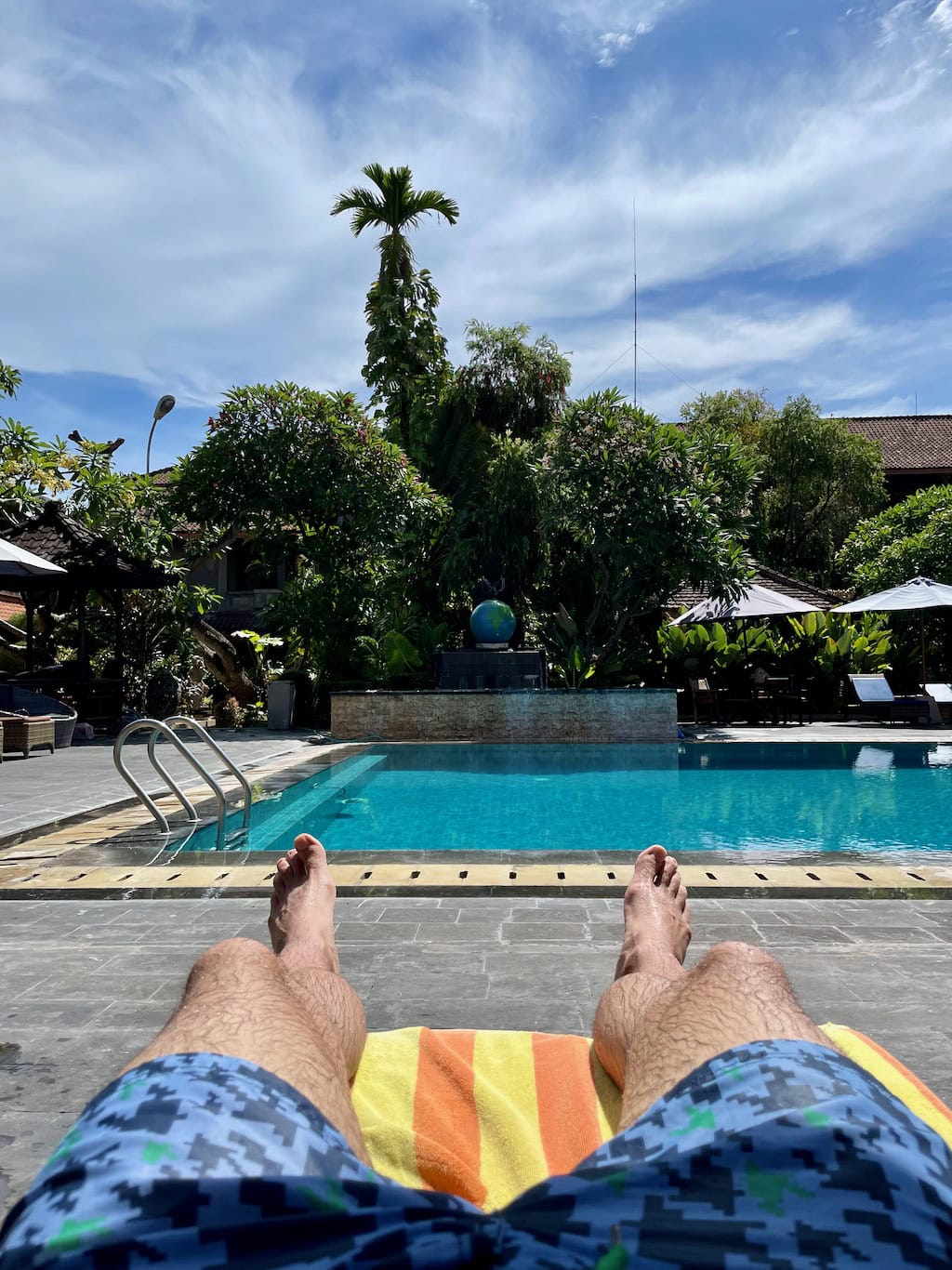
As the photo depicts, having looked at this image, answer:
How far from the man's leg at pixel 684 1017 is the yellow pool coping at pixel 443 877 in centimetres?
232

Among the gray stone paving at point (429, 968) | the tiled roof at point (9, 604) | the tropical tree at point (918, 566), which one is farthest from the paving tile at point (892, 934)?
the tiled roof at point (9, 604)

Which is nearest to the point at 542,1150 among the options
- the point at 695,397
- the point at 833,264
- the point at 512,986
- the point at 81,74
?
the point at 512,986

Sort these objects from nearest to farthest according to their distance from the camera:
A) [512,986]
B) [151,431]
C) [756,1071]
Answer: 1. [756,1071]
2. [512,986]
3. [151,431]

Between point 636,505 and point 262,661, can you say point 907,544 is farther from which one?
point 262,661

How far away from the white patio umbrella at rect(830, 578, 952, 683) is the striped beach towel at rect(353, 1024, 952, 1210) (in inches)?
597

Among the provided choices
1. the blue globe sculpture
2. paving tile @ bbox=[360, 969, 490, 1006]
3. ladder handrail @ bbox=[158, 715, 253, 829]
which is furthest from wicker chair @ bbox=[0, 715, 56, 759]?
paving tile @ bbox=[360, 969, 490, 1006]

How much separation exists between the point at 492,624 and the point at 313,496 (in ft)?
12.2

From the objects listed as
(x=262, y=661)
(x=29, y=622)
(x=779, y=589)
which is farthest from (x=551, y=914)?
(x=779, y=589)

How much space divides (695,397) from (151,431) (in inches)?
616

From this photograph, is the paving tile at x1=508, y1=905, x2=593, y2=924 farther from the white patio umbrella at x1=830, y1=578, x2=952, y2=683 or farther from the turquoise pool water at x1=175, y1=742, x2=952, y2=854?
the white patio umbrella at x1=830, y1=578, x2=952, y2=683

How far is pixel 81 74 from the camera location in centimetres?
966

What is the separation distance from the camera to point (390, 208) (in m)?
20.2

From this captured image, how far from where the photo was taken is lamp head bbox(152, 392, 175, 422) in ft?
Result: 71.0

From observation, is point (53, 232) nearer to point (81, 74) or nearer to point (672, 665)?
point (81, 74)
